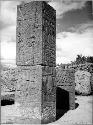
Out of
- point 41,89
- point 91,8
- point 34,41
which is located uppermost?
point 91,8

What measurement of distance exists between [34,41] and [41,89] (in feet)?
3.81

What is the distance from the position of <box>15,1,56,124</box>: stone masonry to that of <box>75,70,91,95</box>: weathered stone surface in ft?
19.6

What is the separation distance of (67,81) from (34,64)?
2314mm

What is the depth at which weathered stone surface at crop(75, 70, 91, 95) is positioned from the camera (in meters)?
10.4

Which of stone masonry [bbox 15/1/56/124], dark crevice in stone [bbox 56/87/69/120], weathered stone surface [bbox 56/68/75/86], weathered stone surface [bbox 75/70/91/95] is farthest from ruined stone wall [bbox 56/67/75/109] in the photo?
weathered stone surface [bbox 75/70/91/95]

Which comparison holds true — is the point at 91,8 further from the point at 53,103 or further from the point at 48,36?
the point at 53,103

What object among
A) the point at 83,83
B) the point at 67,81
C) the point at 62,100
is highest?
the point at 67,81

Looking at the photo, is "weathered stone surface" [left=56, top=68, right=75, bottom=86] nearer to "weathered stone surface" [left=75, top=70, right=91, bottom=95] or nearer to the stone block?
the stone block

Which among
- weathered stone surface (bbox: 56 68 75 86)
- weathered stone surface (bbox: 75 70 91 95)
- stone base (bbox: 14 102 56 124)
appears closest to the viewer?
stone base (bbox: 14 102 56 124)

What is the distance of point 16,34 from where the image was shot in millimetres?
4758

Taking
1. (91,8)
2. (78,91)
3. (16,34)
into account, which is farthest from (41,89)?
(78,91)

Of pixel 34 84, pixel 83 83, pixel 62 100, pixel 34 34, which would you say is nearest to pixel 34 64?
pixel 34 84

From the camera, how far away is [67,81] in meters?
6.48

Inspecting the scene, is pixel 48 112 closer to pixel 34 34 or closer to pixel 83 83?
pixel 34 34
